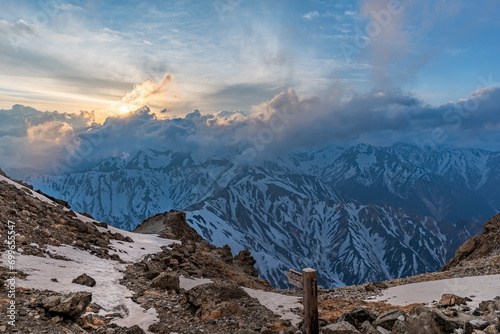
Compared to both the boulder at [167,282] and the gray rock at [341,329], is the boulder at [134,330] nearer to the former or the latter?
the boulder at [167,282]

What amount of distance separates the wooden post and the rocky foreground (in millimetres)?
892

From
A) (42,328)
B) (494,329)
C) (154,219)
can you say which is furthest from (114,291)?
(154,219)

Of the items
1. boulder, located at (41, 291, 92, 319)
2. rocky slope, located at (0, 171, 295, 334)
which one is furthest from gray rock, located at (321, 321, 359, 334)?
boulder, located at (41, 291, 92, 319)

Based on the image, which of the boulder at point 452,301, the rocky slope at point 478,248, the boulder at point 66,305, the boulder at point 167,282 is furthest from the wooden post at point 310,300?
the rocky slope at point 478,248

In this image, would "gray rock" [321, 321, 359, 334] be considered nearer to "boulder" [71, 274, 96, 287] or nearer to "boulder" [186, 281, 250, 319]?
"boulder" [186, 281, 250, 319]

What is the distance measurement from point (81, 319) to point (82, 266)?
10.5 metres

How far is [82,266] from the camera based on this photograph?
945 inches

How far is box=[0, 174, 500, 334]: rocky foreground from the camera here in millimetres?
12511

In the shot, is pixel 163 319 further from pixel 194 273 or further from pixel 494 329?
pixel 494 329

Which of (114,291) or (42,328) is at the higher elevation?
(42,328)

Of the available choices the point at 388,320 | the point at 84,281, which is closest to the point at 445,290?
the point at 388,320

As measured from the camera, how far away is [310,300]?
1305cm

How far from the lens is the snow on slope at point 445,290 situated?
18.4m

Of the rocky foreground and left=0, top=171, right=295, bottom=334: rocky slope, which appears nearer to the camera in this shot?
the rocky foreground
